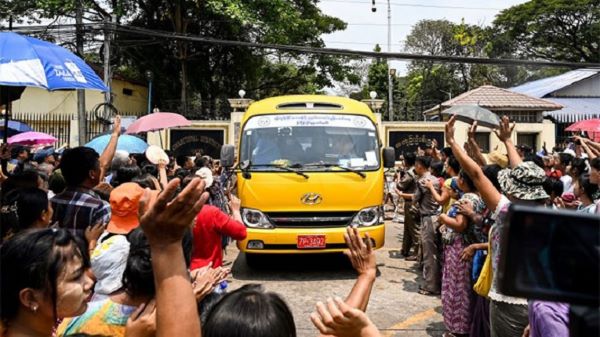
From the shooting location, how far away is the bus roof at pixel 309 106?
→ 22.5 ft

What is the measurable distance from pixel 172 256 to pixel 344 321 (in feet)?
1.60

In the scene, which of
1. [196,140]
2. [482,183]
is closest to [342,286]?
[482,183]

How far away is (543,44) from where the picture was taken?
31891 mm

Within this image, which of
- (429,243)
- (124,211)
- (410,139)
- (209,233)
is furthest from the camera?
(410,139)

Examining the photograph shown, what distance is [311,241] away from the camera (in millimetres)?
6016

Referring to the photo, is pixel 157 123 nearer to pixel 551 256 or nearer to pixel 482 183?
pixel 482 183

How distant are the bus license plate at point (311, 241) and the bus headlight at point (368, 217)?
455 mm

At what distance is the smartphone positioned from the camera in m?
0.64

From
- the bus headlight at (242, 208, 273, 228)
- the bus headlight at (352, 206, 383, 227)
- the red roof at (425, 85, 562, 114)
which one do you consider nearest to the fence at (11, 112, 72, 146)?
the bus headlight at (242, 208, 273, 228)

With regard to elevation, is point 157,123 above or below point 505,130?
above

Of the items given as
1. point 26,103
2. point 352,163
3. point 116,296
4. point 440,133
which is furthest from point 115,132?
point 26,103

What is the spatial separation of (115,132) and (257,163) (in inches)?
95.5

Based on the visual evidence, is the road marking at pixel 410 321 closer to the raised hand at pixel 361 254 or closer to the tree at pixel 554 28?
the raised hand at pixel 361 254

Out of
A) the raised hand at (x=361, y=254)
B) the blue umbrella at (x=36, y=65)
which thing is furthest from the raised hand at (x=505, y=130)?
the blue umbrella at (x=36, y=65)
